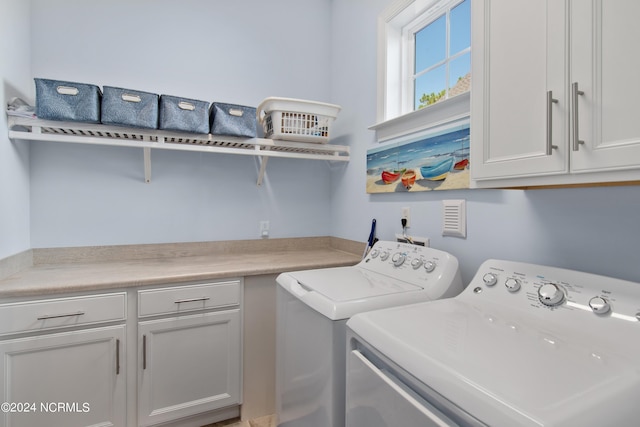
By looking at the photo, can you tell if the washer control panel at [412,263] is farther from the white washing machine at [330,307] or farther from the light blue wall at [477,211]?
the light blue wall at [477,211]

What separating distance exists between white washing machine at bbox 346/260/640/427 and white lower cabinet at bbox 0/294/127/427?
3.94 feet

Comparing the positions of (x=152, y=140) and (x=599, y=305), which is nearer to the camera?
(x=599, y=305)

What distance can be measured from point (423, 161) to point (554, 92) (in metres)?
0.82

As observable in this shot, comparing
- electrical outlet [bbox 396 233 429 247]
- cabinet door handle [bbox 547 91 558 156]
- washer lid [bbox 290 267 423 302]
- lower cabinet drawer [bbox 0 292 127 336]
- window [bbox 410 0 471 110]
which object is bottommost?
lower cabinet drawer [bbox 0 292 127 336]

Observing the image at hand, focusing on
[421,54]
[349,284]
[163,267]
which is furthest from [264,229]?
[421,54]

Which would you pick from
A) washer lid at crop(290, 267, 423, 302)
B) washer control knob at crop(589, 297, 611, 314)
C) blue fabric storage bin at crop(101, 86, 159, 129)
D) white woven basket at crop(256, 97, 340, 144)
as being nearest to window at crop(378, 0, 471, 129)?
white woven basket at crop(256, 97, 340, 144)

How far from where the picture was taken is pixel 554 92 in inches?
34.3

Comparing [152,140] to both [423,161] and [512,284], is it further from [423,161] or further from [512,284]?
[512,284]

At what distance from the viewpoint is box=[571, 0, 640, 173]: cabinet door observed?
73cm

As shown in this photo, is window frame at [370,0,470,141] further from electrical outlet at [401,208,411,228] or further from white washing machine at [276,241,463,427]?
white washing machine at [276,241,463,427]

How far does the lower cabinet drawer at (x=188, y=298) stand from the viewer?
1563mm

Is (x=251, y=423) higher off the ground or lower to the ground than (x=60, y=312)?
lower

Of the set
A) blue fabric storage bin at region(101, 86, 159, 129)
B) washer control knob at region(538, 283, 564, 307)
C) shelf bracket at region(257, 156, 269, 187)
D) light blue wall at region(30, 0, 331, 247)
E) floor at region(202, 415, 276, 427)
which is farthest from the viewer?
shelf bracket at region(257, 156, 269, 187)

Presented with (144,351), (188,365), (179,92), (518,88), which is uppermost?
(179,92)
